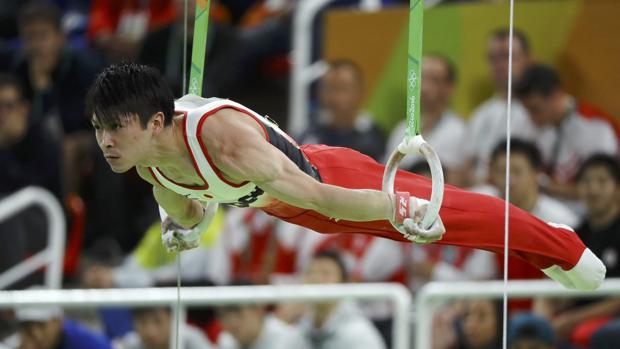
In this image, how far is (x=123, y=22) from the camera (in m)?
7.49

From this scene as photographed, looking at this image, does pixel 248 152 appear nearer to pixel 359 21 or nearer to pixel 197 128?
pixel 197 128

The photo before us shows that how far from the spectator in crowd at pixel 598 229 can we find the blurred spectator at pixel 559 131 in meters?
0.16

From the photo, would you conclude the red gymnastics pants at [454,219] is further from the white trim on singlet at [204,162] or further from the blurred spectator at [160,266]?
the blurred spectator at [160,266]

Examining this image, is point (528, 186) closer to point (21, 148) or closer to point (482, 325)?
point (482, 325)

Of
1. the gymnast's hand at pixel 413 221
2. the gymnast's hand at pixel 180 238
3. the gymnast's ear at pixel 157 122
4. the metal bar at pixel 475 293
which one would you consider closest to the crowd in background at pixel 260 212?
the metal bar at pixel 475 293

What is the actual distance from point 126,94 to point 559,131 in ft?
8.66

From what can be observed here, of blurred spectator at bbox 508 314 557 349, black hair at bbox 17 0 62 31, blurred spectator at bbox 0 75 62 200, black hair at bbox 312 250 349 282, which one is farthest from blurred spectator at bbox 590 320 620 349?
black hair at bbox 17 0 62 31

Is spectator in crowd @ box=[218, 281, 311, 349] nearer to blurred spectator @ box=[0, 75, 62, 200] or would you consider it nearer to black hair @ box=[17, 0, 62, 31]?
blurred spectator @ box=[0, 75, 62, 200]

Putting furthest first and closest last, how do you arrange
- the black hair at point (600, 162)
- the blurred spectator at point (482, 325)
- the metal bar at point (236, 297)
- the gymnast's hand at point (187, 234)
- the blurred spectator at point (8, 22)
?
the blurred spectator at point (8, 22) → the black hair at point (600, 162) → the blurred spectator at point (482, 325) → the metal bar at point (236, 297) → the gymnast's hand at point (187, 234)

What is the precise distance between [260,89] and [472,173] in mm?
1717

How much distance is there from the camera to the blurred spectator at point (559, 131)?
5.53 meters

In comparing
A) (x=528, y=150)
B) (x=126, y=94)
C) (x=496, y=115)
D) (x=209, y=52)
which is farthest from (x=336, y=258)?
(x=126, y=94)

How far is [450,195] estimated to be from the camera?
3.95 m

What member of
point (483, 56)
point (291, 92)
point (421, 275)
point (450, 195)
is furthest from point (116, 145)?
point (291, 92)
